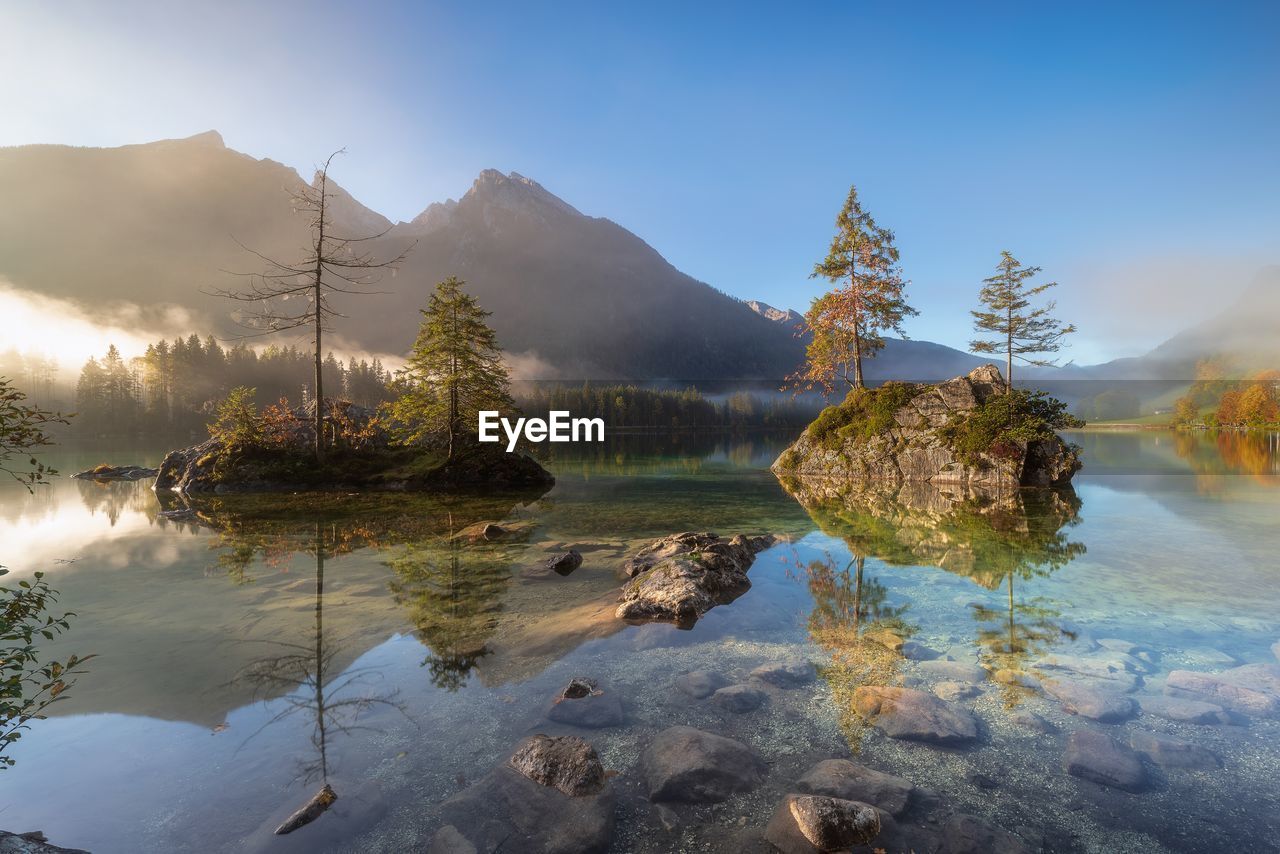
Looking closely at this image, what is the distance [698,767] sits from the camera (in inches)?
202

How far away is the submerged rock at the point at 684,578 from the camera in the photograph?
9891mm

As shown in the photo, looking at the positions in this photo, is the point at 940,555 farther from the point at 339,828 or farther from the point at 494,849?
the point at 339,828

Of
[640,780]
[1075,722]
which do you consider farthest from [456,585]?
[1075,722]

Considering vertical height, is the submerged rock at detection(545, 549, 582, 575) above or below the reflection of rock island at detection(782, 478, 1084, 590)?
above

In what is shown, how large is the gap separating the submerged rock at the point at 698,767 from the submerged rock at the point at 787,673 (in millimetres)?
1727

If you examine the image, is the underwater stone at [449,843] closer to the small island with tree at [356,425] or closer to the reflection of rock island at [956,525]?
the reflection of rock island at [956,525]

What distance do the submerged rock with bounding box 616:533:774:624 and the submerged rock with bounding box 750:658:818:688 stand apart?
7.25 ft

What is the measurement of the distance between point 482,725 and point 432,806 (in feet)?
4.57

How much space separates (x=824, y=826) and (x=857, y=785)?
2.93 feet

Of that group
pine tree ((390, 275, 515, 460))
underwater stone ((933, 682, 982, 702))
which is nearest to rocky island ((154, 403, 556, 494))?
pine tree ((390, 275, 515, 460))

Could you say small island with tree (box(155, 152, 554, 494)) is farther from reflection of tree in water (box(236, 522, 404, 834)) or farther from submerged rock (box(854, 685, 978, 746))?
submerged rock (box(854, 685, 978, 746))

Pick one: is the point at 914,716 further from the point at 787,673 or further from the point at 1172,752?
the point at 1172,752

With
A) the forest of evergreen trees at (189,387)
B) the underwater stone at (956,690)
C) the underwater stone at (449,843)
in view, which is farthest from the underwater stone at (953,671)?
the forest of evergreen trees at (189,387)

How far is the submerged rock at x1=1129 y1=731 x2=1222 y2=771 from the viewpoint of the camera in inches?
208
